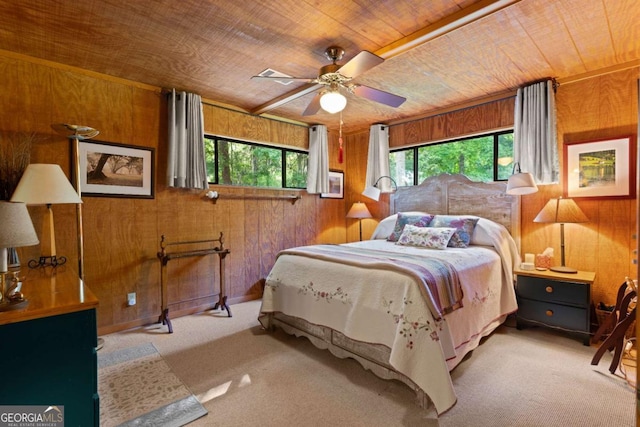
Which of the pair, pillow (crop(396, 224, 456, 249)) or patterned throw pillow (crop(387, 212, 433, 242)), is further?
patterned throw pillow (crop(387, 212, 433, 242))

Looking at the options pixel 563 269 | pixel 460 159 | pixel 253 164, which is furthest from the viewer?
pixel 253 164

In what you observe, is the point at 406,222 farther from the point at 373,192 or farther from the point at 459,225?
the point at 373,192

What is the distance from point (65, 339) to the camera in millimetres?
1338

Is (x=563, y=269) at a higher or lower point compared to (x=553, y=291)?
higher

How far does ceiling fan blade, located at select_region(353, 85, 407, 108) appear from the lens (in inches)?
104

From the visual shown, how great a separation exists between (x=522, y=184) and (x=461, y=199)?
875mm

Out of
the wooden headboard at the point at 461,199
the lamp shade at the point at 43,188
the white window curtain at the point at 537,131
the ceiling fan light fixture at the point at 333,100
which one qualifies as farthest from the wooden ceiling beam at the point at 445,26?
the lamp shade at the point at 43,188

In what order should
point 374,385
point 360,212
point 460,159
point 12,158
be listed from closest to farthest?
point 374,385
point 12,158
point 460,159
point 360,212

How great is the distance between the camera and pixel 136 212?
3.36m

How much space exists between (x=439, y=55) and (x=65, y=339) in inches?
127

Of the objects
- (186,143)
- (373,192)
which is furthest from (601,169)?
(186,143)

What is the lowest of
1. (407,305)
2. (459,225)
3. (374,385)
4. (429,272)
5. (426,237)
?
(374,385)

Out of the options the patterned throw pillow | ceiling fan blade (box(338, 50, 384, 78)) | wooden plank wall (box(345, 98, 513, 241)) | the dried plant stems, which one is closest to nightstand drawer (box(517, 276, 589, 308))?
the patterned throw pillow

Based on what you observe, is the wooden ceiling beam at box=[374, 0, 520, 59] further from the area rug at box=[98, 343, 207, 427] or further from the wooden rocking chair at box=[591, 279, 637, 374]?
the area rug at box=[98, 343, 207, 427]
